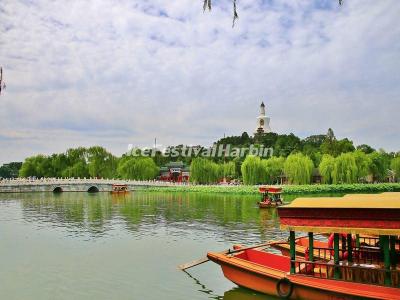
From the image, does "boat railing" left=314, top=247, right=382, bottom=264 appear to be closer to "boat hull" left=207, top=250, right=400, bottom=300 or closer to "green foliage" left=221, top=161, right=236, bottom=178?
"boat hull" left=207, top=250, right=400, bottom=300

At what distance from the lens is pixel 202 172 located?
6059 cm

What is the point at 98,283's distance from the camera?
10688mm

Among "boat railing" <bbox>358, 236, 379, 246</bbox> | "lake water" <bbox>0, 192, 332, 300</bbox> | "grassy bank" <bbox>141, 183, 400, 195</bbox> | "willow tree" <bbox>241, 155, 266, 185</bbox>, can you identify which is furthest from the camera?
"willow tree" <bbox>241, 155, 266, 185</bbox>

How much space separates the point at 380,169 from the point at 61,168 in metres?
48.1

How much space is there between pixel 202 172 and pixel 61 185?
20.0 metres

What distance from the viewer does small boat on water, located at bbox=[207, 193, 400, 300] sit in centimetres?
716

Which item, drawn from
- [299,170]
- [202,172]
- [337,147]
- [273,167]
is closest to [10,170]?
[202,172]

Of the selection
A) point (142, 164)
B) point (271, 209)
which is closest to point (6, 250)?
point (271, 209)

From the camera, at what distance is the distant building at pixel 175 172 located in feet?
269

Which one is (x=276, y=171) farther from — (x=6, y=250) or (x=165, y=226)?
(x=6, y=250)

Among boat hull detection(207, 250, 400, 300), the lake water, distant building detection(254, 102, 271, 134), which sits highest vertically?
distant building detection(254, 102, 271, 134)

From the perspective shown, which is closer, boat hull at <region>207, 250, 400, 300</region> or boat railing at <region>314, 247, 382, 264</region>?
boat hull at <region>207, 250, 400, 300</region>

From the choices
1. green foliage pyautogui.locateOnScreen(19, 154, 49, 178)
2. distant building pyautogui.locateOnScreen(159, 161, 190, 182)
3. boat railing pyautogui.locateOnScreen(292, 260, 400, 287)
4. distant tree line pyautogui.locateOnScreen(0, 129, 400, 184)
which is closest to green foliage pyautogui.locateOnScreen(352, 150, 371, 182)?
distant tree line pyautogui.locateOnScreen(0, 129, 400, 184)

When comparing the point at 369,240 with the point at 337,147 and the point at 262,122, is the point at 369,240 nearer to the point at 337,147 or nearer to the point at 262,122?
the point at 337,147
